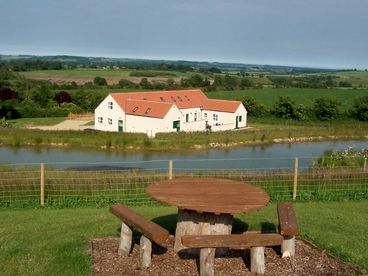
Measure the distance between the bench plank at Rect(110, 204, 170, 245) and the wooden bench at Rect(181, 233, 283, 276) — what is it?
15.3 inches

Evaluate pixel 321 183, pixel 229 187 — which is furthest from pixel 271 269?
pixel 321 183

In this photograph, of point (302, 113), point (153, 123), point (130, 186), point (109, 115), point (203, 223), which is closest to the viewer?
point (203, 223)

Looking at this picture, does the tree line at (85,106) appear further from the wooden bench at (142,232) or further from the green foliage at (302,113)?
the wooden bench at (142,232)

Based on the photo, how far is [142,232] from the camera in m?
7.29

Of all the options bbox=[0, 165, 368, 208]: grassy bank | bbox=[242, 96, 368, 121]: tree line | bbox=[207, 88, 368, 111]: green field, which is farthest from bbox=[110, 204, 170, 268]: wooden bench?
bbox=[207, 88, 368, 111]: green field

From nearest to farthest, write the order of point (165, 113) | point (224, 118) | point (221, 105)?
point (165, 113) → point (224, 118) → point (221, 105)

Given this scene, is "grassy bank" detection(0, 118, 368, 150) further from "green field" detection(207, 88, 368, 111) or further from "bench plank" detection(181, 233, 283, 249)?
"bench plank" detection(181, 233, 283, 249)

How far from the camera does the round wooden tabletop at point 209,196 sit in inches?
285

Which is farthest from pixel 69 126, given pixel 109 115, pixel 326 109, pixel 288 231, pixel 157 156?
pixel 288 231

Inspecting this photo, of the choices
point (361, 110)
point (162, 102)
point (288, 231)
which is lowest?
point (361, 110)

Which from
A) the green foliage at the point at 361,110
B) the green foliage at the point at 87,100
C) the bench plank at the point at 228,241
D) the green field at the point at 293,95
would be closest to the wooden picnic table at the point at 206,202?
the bench plank at the point at 228,241

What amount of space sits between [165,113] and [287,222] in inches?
1224

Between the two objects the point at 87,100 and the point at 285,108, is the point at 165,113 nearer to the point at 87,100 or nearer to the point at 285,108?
the point at 285,108

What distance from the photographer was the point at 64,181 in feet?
45.6
